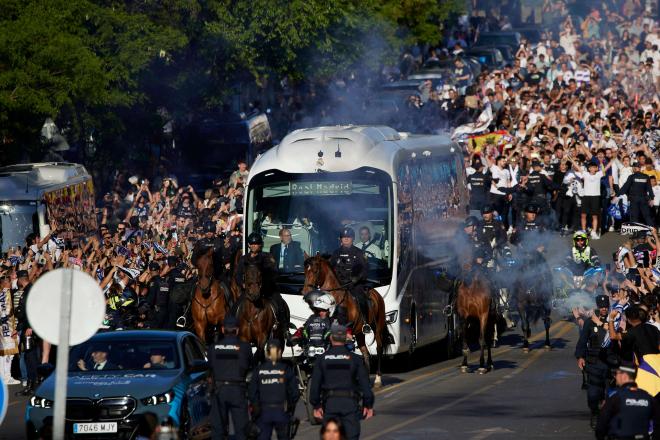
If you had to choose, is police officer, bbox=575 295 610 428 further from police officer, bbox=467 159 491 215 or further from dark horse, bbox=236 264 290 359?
police officer, bbox=467 159 491 215

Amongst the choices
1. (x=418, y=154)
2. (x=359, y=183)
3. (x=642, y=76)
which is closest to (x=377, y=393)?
(x=359, y=183)

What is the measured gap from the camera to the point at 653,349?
58.7 feet

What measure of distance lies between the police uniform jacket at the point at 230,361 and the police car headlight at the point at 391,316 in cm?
766

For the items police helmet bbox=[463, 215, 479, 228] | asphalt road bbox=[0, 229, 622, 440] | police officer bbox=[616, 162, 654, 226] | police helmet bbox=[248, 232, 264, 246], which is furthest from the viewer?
police officer bbox=[616, 162, 654, 226]

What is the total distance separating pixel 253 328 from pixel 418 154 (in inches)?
230

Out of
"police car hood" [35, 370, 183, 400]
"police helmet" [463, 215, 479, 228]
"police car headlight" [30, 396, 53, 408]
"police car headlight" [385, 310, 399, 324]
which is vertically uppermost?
"police helmet" [463, 215, 479, 228]

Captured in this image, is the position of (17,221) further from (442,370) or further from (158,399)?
(158,399)

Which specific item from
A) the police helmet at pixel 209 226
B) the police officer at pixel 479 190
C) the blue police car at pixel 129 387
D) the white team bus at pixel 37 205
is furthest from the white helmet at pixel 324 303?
the police officer at pixel 479 190

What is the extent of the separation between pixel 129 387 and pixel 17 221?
51.4 ft

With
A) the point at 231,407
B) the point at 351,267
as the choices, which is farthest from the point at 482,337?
the point at 231,407

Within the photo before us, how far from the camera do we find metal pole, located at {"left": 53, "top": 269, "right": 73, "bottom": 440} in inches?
522

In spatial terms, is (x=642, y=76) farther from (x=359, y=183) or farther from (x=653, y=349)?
(x=653, y=349)

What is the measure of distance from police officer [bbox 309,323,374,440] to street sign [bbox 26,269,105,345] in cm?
327

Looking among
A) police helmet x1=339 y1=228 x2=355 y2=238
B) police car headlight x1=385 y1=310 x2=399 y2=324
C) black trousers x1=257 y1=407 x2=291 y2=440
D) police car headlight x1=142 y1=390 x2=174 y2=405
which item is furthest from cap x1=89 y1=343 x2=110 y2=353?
police car headlight x1=385 y1=310 x2=399 y2=324
